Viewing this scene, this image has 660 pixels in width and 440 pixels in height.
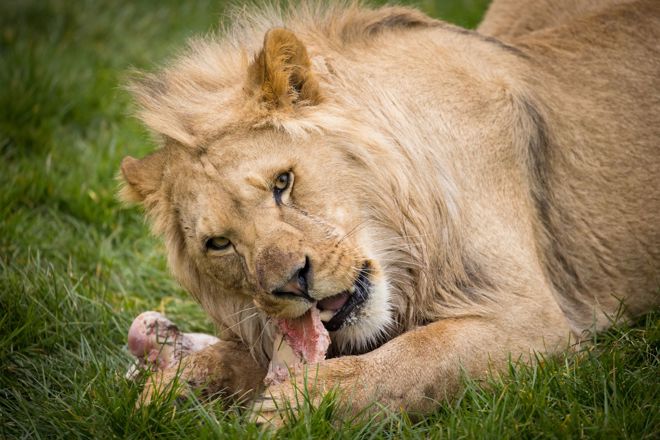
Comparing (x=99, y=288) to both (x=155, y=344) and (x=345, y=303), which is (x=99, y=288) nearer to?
(x=155, y=344)

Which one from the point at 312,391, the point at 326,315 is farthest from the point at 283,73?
the point at 312,391

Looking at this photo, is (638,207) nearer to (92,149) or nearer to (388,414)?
(388,414)

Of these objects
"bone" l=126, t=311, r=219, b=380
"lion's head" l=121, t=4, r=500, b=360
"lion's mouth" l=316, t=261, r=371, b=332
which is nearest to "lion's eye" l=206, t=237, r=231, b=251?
"lion's head" l=121, t=4, r=500, b=360

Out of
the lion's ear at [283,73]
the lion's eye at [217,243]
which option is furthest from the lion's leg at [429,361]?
the lion's ear at [283,73]

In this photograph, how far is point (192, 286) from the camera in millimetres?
3959

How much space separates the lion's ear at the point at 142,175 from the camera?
399 cm

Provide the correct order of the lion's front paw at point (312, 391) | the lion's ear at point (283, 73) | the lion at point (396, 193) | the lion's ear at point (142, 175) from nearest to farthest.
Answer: the lion's front paw at point (312, 391) → the lion at point (396, 193) → the lion's ear at point (283, 73) → the lion's ear at point (142, 175)

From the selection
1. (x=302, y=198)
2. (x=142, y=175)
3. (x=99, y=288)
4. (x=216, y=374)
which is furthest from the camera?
(x=99, y=288)

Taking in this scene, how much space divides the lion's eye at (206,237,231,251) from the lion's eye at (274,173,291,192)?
31cm

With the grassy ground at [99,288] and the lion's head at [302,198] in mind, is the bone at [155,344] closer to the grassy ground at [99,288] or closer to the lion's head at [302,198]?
the grassy ground at [99,288]

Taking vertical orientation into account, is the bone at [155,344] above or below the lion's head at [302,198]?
below

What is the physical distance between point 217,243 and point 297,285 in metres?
0.47

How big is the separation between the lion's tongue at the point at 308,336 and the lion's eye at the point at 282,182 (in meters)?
0.48

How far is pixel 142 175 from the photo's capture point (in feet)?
13.2
